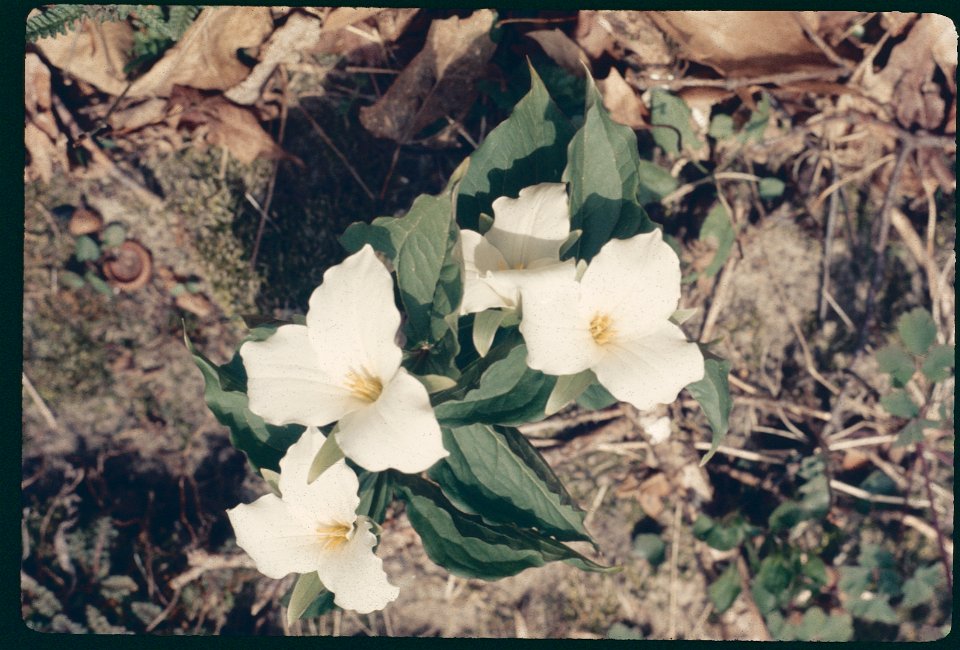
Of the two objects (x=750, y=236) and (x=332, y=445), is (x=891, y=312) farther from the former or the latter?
(x=332, y=445)

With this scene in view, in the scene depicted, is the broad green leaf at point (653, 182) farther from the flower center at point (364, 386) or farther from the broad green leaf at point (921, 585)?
the broad green leaf at point (921, 585)

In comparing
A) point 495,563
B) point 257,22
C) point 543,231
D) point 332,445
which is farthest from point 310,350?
point 257,22

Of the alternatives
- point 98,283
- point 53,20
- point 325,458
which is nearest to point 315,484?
point 325,458

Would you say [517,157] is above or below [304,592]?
above

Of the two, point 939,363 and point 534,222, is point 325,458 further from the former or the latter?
point 939,363

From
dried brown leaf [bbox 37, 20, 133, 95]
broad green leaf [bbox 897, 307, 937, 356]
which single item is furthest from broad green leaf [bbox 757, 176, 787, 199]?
dried brown leaf [bbox 37, 20, 133, 95]

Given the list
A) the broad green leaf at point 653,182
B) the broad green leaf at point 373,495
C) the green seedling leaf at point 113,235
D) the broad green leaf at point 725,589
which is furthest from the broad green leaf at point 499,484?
the green seedling leaf at point 113,235

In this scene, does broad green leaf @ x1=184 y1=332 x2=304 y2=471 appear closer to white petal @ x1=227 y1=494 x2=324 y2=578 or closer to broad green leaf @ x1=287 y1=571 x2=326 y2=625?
white petal @ x1=227 y1=494 x2=324 y2=578
